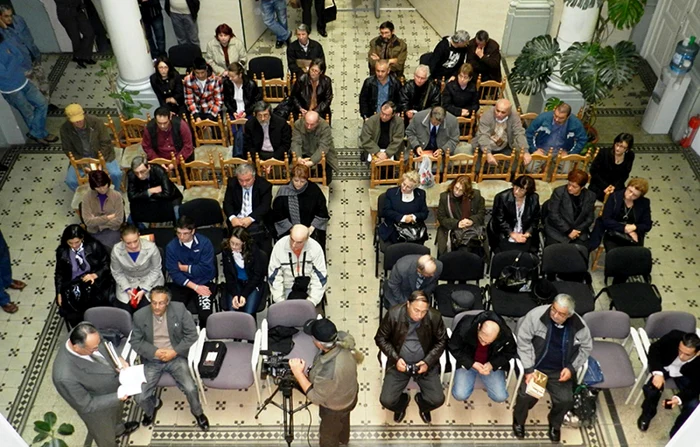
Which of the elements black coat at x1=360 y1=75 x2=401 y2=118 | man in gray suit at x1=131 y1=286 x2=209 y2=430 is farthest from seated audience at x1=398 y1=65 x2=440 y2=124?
man in gray suit at x1=131 y1=286 x2=209 y2=430

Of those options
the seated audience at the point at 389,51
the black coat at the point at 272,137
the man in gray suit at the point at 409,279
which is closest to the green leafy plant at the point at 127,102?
the black coat at the point at 272,137

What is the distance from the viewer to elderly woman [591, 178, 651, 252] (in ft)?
23.3

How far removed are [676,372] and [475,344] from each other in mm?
1888

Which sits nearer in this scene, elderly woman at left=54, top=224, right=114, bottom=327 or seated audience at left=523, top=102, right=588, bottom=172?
elderly woman at left=54, top=224, right=114, bottom=327

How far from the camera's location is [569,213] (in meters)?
7.12

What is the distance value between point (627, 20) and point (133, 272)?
6.70 m

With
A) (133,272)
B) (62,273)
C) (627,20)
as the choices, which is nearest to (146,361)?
(133,272)

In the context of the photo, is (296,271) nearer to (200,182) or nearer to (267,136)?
(200,182)

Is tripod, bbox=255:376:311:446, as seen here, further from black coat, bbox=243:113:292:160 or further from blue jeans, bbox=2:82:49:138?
blue jeans, bbox=2:82:49:138

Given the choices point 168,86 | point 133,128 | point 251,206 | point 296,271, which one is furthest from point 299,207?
point 168,86

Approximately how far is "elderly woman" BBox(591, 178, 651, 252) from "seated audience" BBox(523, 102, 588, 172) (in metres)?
1.01

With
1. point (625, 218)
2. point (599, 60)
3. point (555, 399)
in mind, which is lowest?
point (555, 399)

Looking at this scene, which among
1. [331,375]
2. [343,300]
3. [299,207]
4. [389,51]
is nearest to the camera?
[331,375]

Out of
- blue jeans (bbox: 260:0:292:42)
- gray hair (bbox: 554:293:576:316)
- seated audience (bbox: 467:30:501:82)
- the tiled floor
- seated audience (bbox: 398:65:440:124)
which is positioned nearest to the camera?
gray hair (bbox: 554:293:576:316)
